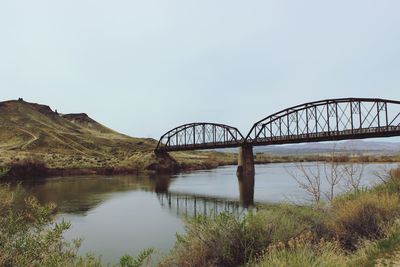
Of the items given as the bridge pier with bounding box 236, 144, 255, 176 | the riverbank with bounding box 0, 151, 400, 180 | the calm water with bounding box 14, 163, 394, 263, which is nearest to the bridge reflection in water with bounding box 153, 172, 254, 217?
the calm water with bounding box 14, 163, 394, 263

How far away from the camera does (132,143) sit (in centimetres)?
13825

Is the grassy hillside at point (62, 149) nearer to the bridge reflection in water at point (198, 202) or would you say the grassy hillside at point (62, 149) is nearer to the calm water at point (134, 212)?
the calm water at point (134, 212)

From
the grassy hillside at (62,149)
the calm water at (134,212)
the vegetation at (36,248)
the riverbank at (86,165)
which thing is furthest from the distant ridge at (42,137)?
the vegetation at (36,248)

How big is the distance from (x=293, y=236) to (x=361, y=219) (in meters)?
2.30

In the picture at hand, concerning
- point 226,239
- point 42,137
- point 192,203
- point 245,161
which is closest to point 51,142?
point 42,137

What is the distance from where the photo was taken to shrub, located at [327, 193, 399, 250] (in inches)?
401

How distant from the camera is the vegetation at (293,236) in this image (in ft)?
25.8

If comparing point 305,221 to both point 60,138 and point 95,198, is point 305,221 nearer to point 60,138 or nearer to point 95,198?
point 95,198

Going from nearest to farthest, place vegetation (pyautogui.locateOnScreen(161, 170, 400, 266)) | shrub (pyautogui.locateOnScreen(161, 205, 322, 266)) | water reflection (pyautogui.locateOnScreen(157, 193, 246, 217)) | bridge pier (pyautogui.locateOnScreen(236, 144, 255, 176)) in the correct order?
vegetation (pyautogui.locateOnScreen(161, 170, 400, 266)) < shrub (pyautogui.locateOnScreen(161, 205, 322, 266)) < water reflection (pyautogui.locateOnScreen(157, 193, 246, 217)) < bridge pier (pyautogui.locateOnScreen(236, 144, 255, 176))

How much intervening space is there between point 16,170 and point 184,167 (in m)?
40.1

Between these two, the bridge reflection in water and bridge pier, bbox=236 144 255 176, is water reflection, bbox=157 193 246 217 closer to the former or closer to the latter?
the bridge reflection in water

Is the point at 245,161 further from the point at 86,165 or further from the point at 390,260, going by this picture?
the point at 390,260

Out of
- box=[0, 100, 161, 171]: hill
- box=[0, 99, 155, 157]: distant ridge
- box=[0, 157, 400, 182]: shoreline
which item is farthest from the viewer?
box=[0, 99, 155, 157]: distant ridge

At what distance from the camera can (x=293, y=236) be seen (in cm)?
966
